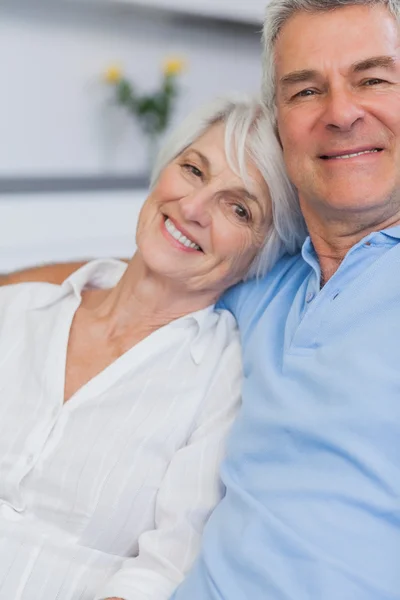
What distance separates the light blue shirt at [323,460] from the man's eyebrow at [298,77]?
0.33 m

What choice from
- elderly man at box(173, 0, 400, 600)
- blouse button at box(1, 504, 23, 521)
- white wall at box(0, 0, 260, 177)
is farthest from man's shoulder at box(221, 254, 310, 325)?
white wall at box(0, 0, 260, 177)

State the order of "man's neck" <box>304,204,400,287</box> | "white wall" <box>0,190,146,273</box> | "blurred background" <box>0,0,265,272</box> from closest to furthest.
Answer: "man's neck" <box>304,204,400,287</box>, "white wall" <box>0,190,146,273</box>, "blurred background" <box>0,0,265,272</box>

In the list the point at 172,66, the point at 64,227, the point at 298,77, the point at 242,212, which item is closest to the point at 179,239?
the point at 242,212

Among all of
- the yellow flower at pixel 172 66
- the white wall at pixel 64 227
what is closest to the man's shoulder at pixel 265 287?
the white wall at pixel 64 227

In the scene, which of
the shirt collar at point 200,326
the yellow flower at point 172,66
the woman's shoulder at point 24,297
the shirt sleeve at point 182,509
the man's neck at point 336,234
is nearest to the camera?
the shirt sleeve at point 182,509

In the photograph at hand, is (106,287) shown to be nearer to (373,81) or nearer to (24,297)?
(24,297)

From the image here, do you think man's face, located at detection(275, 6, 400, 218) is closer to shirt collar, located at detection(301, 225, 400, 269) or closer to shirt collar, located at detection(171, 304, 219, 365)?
shirt collar, located at detection(301, 225, 400, 269)

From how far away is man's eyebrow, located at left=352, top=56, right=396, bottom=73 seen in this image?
1.39 meters

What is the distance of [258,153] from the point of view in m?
1.57

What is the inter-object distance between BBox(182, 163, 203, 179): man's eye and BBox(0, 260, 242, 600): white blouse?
0.97 ft

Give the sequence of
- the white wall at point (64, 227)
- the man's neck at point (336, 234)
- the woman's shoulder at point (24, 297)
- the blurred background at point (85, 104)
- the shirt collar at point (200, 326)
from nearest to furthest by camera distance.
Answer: the man's neck at point (336, 234) → the shirt collar at point (200, 326) → the woman's shoulder at point (24, 297) → the white wall at point (64, 227) → the blurred background at point (85, 104)

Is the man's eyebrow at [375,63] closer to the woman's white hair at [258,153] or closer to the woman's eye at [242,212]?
the woman's white hair at [258,153]

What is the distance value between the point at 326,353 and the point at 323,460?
0.59ft

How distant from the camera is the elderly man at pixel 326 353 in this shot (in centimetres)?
117
